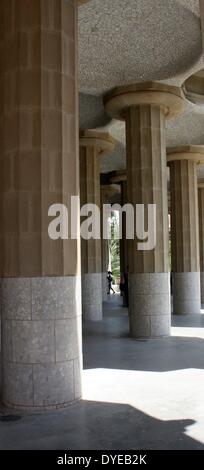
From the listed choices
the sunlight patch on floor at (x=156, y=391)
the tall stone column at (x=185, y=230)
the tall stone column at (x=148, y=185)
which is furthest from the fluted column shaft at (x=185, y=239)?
the sunlight patch on floor at (x=156, y=391)

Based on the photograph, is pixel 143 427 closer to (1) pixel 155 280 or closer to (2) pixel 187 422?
(2) pixel 187 422

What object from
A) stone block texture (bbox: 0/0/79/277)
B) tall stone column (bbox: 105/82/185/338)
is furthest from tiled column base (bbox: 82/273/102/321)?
stone block texture (bbox: 0/0/79/277)

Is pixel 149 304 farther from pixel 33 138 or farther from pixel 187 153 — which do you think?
pixel 187 153

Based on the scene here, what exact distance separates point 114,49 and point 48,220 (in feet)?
23.0

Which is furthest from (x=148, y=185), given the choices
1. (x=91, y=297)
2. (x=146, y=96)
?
(x=91, y=297)

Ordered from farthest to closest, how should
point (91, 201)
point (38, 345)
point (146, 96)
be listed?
point (91, 201), point (146, 96), point (38, 345)

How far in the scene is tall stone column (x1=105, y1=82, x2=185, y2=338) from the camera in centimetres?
1522

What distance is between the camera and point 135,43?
12766mm

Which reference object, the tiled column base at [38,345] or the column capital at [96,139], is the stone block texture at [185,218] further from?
the tiled column base at [38,345]

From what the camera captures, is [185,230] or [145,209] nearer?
[145,209]

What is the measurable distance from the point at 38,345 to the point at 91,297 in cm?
1296

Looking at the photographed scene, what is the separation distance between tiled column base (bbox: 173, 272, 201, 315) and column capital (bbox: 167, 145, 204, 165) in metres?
5.15

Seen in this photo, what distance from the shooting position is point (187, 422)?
22.4 feet
